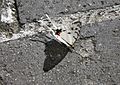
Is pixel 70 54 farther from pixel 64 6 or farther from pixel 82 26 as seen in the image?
pixel 64 6

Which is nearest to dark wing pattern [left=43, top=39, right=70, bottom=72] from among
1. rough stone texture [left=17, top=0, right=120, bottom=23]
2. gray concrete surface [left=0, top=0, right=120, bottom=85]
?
gray concrete surface [left=0, top=0, right=120, bottom=85]

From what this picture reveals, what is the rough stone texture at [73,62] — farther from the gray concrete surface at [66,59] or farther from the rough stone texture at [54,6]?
the rough stone texture at [54,6]

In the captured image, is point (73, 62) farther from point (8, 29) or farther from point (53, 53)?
point (8, 29)

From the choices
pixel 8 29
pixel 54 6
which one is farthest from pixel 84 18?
pixel 8 29

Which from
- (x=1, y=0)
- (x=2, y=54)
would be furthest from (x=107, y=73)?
(x=1, y=0)

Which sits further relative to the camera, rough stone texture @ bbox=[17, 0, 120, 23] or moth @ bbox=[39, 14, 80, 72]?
rough stone texture @ bbox=[17, 0, 120, 23]

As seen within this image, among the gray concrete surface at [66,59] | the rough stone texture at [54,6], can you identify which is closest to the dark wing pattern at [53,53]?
the gray concrete surface at [66,59]

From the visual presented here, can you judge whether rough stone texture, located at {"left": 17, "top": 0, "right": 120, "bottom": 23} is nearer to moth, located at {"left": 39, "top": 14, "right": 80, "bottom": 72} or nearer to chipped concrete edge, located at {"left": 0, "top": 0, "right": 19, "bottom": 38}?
chipped concrete edge, located at {"left": 0, "top": 0, "right": 19, "bottom": 38}

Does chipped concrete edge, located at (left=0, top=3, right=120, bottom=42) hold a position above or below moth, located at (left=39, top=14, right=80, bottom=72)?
above
